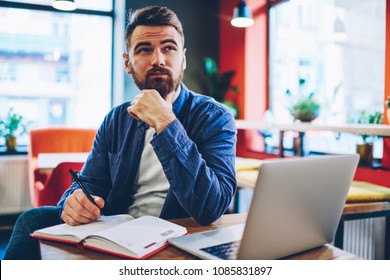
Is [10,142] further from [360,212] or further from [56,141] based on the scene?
[360,212]

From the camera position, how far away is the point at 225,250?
846 millimetres

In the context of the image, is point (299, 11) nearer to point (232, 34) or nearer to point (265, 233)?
point (232, 34)

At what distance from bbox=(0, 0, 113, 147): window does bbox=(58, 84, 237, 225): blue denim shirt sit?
125 inches

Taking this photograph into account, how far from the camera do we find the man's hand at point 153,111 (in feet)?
3.52

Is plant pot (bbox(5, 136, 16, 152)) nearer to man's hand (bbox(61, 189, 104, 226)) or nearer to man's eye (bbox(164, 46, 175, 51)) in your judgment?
man's eye (bbox(164, 46, 175, 51))

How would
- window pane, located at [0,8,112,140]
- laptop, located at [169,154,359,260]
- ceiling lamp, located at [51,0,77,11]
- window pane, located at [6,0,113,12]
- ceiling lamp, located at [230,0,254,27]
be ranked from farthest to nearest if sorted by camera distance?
window pane, located at [6,0,113,12] → window pane, located at [0,8,112,140] → ceiling lamp, located at [230,0,254,27] → ceiling lamp, located at [51,0,77,11] → laptop, located at [169,154,359,260]

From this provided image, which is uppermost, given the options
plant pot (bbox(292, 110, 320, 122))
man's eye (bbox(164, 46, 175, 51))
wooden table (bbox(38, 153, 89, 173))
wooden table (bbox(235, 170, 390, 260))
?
man's eye (bbox(164, 46, 175, 51))

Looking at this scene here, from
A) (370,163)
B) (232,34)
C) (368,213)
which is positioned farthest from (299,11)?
(368,213)

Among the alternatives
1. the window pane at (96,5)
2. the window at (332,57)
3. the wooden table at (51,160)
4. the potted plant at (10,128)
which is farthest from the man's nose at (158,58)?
the window pane at (96,5)

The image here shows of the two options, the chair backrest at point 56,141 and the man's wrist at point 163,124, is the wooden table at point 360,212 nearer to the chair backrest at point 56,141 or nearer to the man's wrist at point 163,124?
the man's wrist at point 163,124

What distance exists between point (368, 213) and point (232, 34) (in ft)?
9.71

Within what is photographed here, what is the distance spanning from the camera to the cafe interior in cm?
277

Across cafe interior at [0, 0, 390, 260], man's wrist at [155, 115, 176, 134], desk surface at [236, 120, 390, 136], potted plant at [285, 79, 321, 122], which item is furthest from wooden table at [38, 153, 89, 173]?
man's wrist at [155, 115, 176, 134]

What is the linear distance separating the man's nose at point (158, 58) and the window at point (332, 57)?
198 cm
